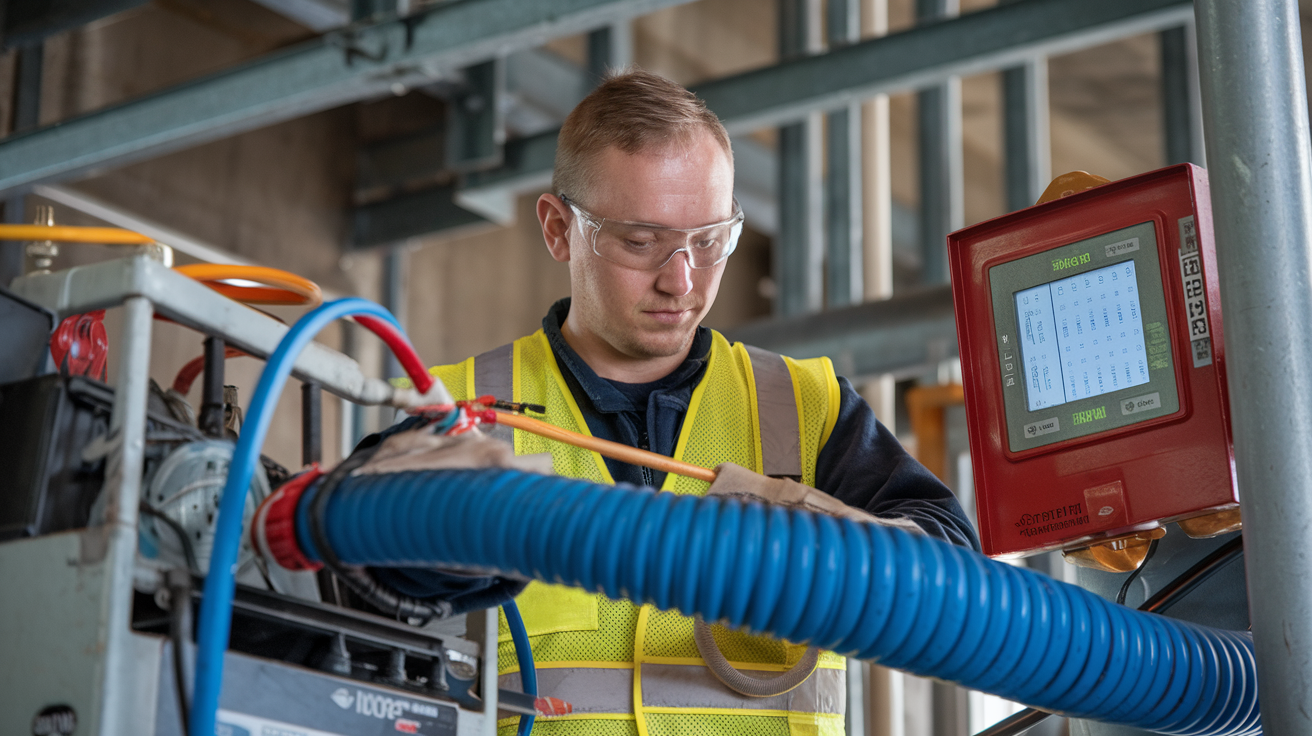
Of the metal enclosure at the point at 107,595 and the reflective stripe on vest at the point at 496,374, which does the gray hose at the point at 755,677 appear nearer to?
the reflective stripe on vest at the point at 496,374

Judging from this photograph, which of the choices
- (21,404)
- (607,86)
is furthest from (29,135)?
(21,404)

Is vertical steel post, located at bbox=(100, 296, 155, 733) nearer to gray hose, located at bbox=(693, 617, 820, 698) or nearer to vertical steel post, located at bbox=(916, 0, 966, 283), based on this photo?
gray hose, located at bbox=(693, 617, 820, 698)

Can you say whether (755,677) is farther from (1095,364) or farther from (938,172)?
(938,172)

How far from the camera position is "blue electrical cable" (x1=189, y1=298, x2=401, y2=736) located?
38.7 inches

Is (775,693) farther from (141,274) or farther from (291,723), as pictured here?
(141,274)

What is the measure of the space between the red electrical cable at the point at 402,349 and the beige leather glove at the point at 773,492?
37 cm

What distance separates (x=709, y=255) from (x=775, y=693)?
591 millimetres

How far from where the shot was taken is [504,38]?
123 inches

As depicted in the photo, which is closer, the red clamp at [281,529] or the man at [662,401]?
the red clamp at [281,529]

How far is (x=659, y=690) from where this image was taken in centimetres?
163

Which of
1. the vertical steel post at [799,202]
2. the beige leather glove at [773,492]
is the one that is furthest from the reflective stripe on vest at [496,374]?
the vertical steel post at [799,202]

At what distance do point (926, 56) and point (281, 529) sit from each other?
8.81 feet

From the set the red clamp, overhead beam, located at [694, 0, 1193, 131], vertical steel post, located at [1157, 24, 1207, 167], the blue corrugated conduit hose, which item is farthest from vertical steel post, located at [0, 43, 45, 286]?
vertical steel post, located at [1157, 24, 1207, 167]

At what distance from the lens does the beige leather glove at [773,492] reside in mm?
1440
